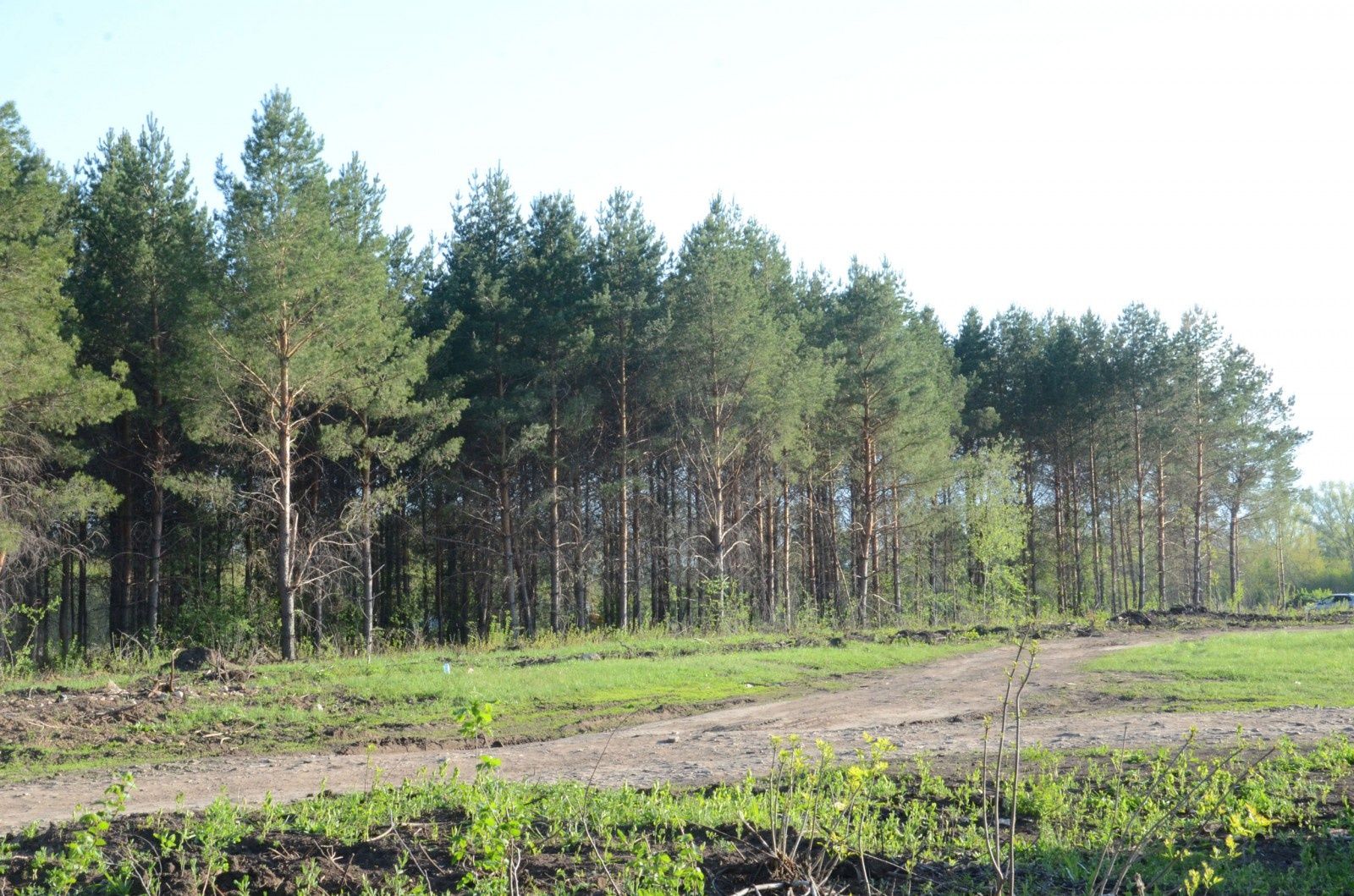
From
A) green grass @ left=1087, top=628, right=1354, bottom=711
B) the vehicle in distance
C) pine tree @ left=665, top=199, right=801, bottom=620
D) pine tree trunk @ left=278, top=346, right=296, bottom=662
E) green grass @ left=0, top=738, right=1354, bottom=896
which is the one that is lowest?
the vehicle in distance

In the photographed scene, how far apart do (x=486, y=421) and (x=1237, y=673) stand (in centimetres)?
2078

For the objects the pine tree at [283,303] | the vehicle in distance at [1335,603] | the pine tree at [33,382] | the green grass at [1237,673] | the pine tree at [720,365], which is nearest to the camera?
the green grass at [1237,673]

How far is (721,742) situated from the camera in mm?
12055

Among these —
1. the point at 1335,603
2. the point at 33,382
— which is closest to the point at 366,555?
the point at 33,382

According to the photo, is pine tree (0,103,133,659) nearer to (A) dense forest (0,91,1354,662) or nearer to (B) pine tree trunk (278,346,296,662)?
(A) dense forest (0,91,1354,662)

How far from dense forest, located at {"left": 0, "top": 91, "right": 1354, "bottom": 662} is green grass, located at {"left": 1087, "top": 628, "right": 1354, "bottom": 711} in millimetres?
10812

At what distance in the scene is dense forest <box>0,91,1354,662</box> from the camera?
78.8 ft

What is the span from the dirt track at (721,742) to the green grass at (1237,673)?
111 cm

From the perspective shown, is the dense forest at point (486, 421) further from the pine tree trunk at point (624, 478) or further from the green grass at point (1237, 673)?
the green grass at point (1237, 673)

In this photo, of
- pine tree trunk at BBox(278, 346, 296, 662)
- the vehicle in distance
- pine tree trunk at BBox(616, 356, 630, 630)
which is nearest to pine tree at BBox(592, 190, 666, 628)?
pine tree trunk at BBox(616, 356, 630, 630)

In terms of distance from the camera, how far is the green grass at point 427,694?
12297 millimetres

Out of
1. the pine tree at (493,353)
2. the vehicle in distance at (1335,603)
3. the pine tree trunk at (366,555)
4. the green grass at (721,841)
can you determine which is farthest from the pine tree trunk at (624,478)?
the green grass at (721,841)

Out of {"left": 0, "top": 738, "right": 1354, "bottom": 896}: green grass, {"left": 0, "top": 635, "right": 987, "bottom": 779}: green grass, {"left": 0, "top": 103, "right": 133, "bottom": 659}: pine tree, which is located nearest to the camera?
{"left": 0, "top": 738, "right": 1354, "bottom": 896}: green grass

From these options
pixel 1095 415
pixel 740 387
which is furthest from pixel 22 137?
pixel 1095 415
